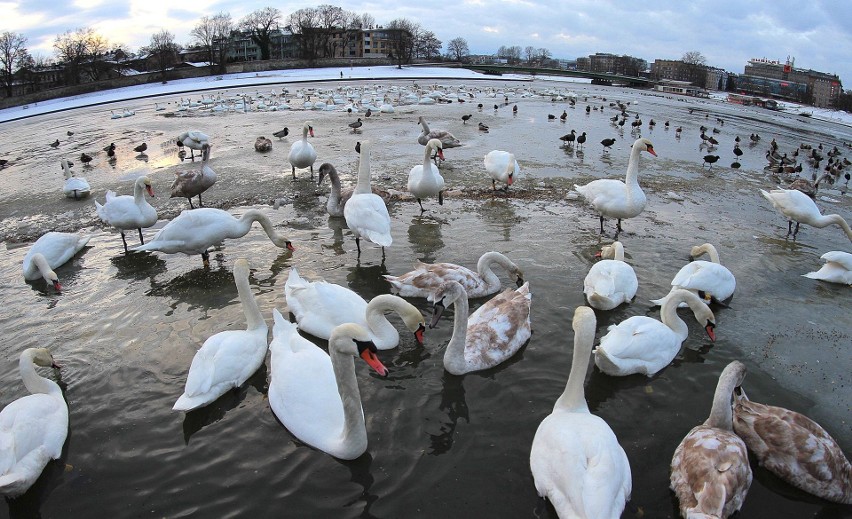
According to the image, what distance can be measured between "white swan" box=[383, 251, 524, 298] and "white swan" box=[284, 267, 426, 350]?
101 cm

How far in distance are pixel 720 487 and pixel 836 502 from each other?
122cm

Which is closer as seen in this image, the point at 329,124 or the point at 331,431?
the point at 331,431

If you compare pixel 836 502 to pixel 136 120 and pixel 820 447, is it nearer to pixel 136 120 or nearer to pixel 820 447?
pixel 820 447

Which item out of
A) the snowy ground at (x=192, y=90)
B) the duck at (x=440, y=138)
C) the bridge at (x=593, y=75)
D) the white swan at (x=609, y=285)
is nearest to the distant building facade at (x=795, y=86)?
the bridge at (x=593, y=75)

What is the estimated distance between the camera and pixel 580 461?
12.4ft

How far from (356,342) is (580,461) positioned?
194cm

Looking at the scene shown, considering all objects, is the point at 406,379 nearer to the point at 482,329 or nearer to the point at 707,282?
the point at 482,329

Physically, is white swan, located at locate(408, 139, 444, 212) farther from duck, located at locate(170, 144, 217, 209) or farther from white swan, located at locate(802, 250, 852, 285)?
white swan, located at locate(802, 250, 852, 285)

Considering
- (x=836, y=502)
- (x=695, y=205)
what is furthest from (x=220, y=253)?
(x=695, y=205)

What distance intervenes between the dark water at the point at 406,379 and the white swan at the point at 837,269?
0.19 metres

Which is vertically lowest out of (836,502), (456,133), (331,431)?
(836,502)

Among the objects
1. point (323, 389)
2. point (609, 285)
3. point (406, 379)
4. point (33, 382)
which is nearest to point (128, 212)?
point (33, 382)

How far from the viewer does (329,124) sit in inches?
1041

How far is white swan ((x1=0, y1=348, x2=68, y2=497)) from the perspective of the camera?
405 cm
